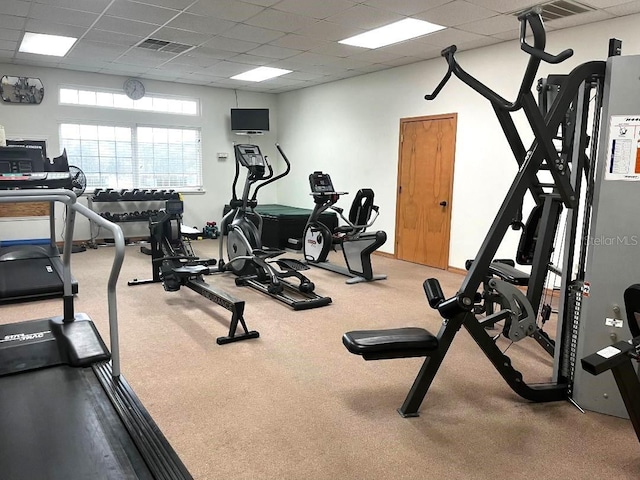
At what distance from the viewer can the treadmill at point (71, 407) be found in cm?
181

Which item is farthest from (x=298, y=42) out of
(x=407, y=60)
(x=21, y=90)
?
(x=21, y=90)

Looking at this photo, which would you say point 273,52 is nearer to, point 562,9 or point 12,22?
point 12,22

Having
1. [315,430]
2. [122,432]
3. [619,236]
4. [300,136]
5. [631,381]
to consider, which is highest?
[300,136]

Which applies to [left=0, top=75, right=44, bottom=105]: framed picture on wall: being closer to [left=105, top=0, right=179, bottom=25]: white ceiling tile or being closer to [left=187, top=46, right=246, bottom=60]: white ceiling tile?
[left=187, top=46, right=246, bottom=60]: white ceiling tile

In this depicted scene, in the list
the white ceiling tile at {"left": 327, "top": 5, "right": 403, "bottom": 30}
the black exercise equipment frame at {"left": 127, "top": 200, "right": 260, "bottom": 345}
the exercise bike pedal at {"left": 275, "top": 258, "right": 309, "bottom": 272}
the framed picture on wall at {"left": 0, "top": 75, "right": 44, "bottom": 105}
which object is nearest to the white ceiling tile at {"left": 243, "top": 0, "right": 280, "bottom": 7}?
the white ceiling tile at {"left": 327, "top": 5, "right": 403, "bottom": 30}

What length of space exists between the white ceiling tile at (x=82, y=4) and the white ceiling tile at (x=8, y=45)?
1923 millimetres

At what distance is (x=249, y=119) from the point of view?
31.3ft

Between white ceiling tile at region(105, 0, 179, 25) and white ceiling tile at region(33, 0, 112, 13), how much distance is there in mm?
82

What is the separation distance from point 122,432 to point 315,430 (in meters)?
1.01

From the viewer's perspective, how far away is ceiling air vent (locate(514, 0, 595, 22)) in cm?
443

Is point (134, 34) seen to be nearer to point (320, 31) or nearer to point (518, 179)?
point (320, 31)

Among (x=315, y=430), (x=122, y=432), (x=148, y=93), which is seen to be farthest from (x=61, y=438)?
(x=148, y=93)

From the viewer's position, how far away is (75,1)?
4629 millimetres

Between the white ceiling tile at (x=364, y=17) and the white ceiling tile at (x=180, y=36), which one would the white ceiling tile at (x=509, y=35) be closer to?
the white ceiling tile at (x=364, y=17)
